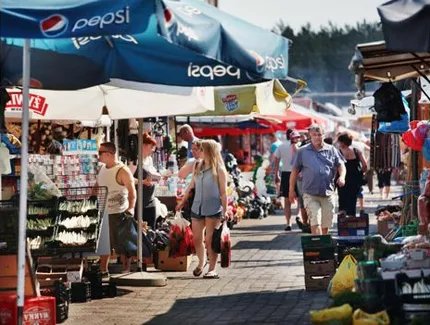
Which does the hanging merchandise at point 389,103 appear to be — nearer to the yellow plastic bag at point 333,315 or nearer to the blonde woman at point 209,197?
the blonde woman at point 209,197

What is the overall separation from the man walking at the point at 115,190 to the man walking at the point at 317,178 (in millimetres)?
2335

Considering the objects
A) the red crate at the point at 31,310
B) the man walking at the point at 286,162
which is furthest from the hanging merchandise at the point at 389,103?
the man walking at the point at 286,162

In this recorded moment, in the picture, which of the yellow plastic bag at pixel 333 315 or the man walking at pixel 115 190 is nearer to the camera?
the yellow plastic bag at pixel 333 315

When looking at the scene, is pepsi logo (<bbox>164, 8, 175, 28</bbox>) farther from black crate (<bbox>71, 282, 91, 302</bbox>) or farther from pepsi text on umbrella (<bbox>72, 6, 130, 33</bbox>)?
black crate (<bbox>71, 282, 91, 302</bbox>)

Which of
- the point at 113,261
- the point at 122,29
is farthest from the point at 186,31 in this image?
the point at 113,261

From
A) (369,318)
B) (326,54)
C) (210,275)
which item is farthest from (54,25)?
(326,54)

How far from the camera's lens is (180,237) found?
1616cm

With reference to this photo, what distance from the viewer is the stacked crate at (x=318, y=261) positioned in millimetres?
13906

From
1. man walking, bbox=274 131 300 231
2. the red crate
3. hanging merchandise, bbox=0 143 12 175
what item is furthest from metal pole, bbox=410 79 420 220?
the red crate

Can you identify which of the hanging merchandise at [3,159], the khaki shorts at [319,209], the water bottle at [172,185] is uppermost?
the hanging merchandise at [3,159]

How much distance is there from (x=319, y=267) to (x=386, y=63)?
2495 millimetres

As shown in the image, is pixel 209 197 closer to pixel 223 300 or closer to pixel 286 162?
pixel 223 300

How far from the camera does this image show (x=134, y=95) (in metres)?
14.9

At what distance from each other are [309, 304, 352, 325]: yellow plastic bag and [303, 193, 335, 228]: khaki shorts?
6906 millimetres
